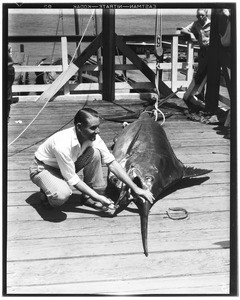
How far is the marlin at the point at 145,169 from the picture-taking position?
12.0ft

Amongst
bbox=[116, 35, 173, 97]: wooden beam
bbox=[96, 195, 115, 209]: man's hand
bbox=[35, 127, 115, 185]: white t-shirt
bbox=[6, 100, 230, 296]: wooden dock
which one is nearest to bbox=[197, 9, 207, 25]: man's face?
bbox=[116, 35, 173, 97]: wooden beam

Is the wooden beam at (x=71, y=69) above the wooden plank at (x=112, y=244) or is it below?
above

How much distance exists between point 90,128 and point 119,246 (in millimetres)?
856

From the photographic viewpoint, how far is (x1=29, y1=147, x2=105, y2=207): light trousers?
361cm

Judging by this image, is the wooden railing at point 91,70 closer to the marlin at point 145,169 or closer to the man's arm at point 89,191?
the marlin at point 145,169

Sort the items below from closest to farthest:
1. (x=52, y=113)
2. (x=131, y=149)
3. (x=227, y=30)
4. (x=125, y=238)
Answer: (x=125, y=238)
(x=131, y=149)
(x=227, y=30)
(x=52, y=113)

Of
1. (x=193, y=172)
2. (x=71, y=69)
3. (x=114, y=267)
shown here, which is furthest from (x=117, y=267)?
(x=71, y=69)

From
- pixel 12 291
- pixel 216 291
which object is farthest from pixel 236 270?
pixel 12 291

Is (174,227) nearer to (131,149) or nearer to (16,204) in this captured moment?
(131,149)

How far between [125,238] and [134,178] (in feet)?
1.74

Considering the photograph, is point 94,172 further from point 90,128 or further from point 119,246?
point 119,246

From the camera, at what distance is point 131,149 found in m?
4.21

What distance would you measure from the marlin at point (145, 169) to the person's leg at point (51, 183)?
422mm

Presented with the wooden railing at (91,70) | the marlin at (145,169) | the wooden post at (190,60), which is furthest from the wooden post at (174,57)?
the marlin at (145,169)
